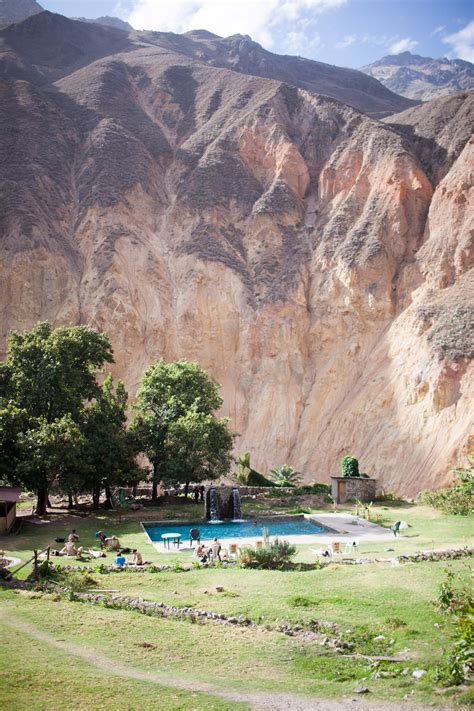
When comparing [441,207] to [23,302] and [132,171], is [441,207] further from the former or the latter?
[23,302]

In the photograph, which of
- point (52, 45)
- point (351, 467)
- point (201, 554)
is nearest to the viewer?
point (201, 554)

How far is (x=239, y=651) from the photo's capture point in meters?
10.7

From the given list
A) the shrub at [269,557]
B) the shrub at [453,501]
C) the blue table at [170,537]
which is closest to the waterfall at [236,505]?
the blue table at [170,537]

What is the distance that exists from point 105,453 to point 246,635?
17371 mm

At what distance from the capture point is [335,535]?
75.7ft

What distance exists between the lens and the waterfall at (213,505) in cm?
2697

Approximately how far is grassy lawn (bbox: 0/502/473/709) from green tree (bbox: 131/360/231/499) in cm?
1465

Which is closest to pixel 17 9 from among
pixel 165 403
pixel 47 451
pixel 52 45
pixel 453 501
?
pixel 52 45

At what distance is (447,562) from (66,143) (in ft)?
196

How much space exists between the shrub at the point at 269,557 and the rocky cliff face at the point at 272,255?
771 inches

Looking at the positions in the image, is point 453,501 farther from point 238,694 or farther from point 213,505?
point 238,694

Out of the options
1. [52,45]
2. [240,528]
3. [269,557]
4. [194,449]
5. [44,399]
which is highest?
[52,45]

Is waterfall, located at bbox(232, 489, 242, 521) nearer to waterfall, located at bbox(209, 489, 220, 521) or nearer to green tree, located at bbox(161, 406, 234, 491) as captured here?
waterfall, located at bbox(209, 489, 220, 521)

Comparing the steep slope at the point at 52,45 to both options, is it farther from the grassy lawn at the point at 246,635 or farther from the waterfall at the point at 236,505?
the grassy lawn at the point at 246,635
